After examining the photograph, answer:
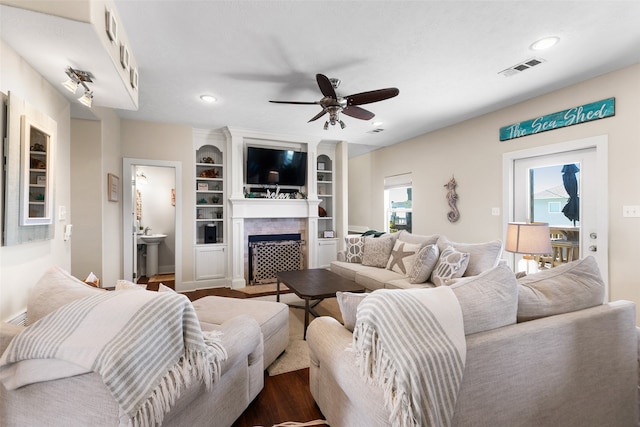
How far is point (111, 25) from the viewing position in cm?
168

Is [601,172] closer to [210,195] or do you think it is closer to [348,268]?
[348,268]

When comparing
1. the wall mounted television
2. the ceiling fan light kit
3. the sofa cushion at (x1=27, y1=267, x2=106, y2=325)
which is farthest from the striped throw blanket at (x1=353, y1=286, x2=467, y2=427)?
the wall mounted television

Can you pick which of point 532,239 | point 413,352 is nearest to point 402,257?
point 532,239

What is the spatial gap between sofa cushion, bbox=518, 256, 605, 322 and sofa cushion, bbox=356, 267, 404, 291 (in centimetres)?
191

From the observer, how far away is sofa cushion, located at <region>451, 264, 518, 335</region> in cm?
111

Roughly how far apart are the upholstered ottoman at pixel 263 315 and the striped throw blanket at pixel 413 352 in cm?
124

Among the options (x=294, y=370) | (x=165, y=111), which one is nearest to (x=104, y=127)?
(x=165, y=111)

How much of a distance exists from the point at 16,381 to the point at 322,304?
9.50 ft

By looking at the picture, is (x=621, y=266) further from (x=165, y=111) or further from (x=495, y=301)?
(x=165, y=111)

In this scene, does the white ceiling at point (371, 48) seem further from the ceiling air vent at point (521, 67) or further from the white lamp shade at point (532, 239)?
the white lamp shade at point (532, 239)

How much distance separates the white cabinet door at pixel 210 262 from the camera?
4629 mm

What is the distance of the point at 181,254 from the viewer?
4496 millimetres

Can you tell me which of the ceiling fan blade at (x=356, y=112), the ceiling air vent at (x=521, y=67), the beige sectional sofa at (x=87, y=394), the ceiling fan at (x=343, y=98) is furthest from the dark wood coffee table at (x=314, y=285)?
the ceiling air vent at (x=521, y=67)

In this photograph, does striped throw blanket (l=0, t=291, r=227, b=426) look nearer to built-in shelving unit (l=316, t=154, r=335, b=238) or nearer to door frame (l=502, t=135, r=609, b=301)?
door frame (l=502, t=135, r=609, b=301)
